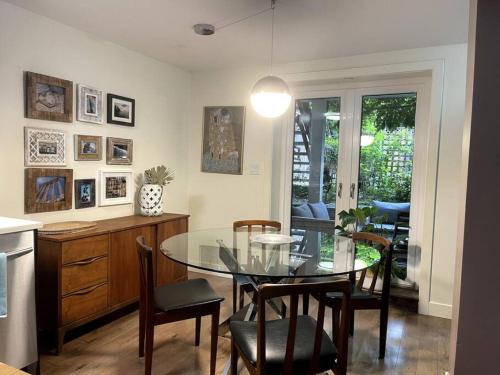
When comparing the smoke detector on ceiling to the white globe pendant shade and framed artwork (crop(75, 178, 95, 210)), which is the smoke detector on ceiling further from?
framed artwork (crop(75, 178, 95, 210))

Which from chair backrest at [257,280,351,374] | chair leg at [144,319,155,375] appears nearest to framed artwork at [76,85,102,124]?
chair leg at [144,319,155,375]

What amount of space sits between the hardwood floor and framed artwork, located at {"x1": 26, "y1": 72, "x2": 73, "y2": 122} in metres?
1.63

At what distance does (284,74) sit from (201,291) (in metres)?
2.40

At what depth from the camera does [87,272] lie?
8.34ft

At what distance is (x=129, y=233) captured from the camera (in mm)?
2900

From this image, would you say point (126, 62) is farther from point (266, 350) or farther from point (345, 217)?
point (266, 350)

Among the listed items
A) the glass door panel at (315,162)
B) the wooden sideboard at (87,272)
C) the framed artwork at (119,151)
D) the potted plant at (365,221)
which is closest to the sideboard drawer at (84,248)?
the wooden sideboard at (87,272)

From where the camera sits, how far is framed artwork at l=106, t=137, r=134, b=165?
10.6 feet

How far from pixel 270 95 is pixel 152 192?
5.22 ft

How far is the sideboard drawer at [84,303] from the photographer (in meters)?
2.41

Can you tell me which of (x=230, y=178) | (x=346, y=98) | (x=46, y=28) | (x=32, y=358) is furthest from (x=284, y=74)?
(x=32, y=358)

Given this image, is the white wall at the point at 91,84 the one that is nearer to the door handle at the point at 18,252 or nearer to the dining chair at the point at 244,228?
the door handle at the point at 18,252

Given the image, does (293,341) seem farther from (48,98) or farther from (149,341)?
(48,98)

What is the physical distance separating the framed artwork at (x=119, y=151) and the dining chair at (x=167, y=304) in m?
1.41
